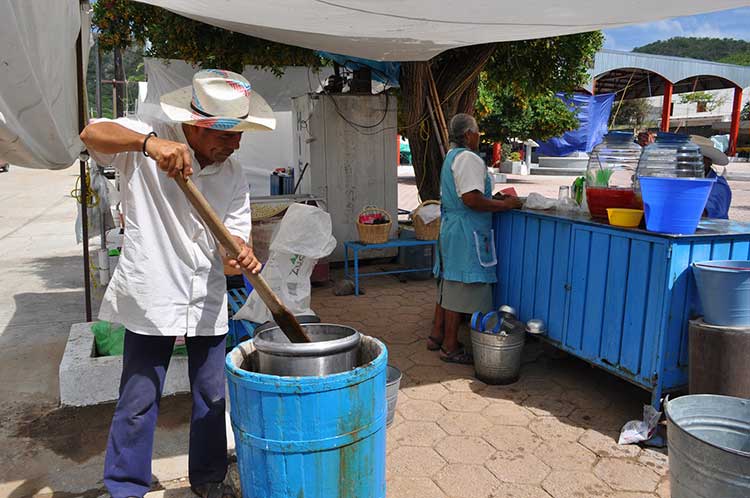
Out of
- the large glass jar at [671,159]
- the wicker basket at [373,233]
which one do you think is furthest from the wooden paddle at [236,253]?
the wicker basket at [373,233]

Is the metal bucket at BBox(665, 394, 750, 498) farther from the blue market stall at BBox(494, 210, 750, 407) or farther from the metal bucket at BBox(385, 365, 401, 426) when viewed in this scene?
the metal bucket at BBox(385, 365, 401, 426)

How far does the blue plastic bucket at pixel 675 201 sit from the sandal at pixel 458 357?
1.76 m

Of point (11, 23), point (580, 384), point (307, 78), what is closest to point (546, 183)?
point (307, 78)

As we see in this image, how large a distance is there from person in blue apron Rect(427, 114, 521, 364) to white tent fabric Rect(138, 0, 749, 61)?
70 centimetres

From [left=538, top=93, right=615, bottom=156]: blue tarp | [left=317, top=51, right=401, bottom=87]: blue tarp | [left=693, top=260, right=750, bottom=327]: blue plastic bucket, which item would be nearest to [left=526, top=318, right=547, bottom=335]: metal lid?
[left=693, top=260, right=750, bottom=327]: blue plastic bucket

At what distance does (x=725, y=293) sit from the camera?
9.45 feet

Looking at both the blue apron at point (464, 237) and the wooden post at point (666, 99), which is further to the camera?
the wooden post at point (666, 99)

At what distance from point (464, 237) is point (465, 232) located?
39mm

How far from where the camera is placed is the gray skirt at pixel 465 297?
13.7 feet

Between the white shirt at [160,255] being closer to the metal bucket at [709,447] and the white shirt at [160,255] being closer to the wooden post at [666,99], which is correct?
the metal bucket at [709,447]

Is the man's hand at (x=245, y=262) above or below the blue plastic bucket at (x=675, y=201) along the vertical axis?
below

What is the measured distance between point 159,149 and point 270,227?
4.25 m

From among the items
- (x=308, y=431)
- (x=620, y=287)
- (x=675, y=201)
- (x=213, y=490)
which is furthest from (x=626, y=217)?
(x=213, y=490)

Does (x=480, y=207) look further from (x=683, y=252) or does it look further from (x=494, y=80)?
(x=494, y=80)
